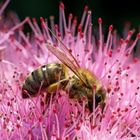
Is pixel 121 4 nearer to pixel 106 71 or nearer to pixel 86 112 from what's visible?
pixel 106 71

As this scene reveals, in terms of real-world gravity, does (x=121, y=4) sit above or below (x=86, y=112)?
above

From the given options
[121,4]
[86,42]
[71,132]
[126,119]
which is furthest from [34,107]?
[121,4]

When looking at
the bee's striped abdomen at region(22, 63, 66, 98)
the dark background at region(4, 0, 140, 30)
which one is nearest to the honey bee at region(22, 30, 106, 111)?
the bee's striped abdomen at region(22, 63, 66, 98)

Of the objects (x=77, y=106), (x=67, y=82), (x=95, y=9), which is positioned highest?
(x=95, y=9)

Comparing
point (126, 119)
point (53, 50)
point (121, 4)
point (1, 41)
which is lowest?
→ point (126, 119)

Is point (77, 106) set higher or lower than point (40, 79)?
lower

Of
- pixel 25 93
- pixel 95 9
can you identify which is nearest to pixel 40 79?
pixel 25 93

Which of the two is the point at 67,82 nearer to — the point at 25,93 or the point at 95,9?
the point at 25,93

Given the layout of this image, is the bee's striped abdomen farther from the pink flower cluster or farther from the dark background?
the dark background
